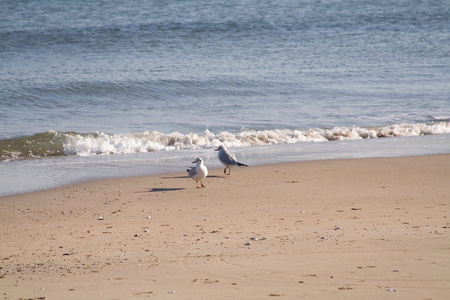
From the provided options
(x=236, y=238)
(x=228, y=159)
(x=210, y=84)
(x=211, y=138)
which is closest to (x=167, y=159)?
(x=228, y=159)

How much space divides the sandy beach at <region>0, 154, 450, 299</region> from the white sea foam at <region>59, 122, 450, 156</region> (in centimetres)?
306

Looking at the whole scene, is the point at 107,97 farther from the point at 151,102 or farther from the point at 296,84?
the point at 296,84

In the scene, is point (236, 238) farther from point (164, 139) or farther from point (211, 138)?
point (211, 138)

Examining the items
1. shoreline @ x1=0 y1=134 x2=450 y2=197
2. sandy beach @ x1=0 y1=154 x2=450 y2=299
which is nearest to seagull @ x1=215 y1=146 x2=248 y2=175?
sandy beach @ x1=0 y1=154 x2=450 y2=299

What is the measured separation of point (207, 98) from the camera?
1709 centimetres

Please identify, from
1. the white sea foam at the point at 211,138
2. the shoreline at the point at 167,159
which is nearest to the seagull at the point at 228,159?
the shoreline at the point at 167,159

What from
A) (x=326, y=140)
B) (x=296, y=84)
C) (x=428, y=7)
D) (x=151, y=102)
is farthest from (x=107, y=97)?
(x=428, y=7)

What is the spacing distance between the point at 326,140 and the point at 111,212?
6814mm

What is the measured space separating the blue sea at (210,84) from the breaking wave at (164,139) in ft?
0.12

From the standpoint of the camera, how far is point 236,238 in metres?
5.44

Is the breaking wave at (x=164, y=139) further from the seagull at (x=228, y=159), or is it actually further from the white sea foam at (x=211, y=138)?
the seagull at (x=228, y=159)

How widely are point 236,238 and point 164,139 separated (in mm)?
6993

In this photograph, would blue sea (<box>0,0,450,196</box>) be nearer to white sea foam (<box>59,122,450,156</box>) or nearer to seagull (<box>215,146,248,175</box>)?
white sea foam (<box>59,122,450,156</box>)

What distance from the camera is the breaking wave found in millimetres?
11516
